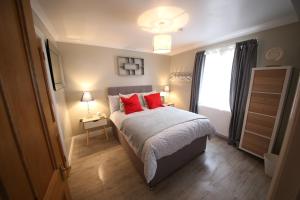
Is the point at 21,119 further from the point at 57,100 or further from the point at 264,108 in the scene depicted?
the point at 264,108

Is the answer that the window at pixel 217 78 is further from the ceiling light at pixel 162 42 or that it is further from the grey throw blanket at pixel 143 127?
the ceiling light at pixel 162 42

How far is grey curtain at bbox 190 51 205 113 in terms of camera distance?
10.3 ft

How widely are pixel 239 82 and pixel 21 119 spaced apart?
314 cm

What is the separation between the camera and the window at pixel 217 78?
2.71 meters

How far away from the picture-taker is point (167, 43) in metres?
2.03

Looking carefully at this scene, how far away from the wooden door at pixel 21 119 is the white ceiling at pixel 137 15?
43.6 inches

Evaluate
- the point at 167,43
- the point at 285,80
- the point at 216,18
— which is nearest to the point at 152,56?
the point at 167,43

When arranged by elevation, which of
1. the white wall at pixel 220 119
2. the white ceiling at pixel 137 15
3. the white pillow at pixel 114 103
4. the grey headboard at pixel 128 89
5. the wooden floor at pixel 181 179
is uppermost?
the white ceiling at pixel 137 15

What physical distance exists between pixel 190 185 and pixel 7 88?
211cm

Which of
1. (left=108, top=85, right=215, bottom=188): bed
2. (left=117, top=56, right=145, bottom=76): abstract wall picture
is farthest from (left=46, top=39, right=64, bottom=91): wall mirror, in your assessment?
(left=117, top=56, right=145, bottom=76): abstract wall picture

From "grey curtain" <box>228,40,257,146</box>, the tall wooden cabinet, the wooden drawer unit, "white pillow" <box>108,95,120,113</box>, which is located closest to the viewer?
the tall wooden cabinet

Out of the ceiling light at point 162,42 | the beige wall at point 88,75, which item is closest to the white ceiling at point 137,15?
the beige wall at point 88,75

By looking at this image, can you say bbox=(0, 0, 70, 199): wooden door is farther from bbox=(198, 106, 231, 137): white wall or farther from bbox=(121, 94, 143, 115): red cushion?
bbox=(198, 106, 231, 137): white wall

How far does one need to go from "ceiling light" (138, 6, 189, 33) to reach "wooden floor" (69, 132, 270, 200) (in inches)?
96.9
